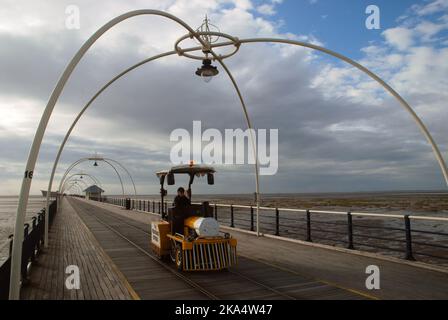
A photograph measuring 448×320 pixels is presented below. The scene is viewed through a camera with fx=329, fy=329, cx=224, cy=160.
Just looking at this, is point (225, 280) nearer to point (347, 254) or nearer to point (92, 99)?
point (347, 254)

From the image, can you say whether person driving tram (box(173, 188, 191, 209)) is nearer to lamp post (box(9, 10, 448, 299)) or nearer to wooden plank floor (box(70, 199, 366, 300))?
wooden plank floor (box(70, 199, 366, 300))

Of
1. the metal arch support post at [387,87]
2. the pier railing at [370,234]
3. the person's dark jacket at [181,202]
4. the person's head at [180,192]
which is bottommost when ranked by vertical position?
the pier railing at [370,234]

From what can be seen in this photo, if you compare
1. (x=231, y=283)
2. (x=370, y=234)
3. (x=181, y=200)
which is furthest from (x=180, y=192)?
(x=370, y=234)

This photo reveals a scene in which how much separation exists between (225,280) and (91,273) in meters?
3.35

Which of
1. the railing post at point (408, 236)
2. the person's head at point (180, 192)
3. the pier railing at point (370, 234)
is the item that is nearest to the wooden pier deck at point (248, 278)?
the railing post at point (408, 236)

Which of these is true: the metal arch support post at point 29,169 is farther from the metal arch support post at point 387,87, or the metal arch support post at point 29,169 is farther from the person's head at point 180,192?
the metal arch support post at point 387,87

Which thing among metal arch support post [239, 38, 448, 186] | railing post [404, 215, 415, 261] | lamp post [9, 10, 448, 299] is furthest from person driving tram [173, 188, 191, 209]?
railing post [404, 215, 415, 261]

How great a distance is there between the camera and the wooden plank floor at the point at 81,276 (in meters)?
6.30

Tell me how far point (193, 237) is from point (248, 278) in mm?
1606

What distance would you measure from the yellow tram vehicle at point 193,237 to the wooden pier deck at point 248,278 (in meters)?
0.28

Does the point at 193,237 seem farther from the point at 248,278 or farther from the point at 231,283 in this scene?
the point at 248,278

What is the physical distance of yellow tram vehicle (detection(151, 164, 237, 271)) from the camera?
7836 mm
